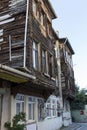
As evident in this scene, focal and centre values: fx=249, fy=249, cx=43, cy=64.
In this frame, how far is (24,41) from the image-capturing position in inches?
523

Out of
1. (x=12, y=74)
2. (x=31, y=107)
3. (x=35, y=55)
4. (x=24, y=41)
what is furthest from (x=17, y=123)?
(x=35, y=55)

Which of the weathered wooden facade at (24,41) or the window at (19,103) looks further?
the window at (19,103)

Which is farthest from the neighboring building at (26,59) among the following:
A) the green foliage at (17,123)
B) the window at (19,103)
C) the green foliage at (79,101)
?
the green foliage at (79,101)

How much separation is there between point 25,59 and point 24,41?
101 cm

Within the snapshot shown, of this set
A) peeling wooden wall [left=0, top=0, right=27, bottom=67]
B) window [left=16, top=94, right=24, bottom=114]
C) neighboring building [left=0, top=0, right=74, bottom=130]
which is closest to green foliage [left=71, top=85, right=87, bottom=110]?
neighboring building [left=0, top=0, right=74, bottom=130]

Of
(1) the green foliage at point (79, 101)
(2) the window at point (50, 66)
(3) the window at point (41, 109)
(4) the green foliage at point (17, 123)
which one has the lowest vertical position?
(4) the green foliage at point (17, 123)

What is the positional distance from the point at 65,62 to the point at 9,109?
631 inches

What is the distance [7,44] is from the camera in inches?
542

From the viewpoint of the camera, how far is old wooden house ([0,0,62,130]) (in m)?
12.3

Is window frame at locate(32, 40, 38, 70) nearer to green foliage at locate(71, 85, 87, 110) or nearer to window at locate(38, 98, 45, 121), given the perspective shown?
window at locate(38, 98, 45, 121)

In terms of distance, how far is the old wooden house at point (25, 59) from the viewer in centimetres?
1225

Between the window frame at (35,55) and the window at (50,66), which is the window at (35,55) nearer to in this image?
the window frame at (35,55)

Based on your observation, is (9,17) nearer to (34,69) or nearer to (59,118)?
(34,69)

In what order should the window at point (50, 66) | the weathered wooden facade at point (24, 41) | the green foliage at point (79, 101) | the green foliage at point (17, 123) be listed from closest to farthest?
1. the green foliage at point (17, 123)
2. the weathered wooden facade at point (24, 41)
3. the window at point (50, 66)
4. the green foliage at point (79, 101)
